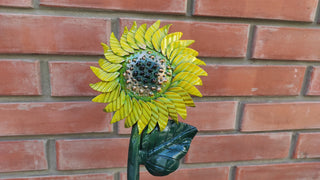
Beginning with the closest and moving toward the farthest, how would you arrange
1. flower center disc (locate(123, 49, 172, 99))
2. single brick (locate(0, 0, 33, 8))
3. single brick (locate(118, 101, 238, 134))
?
1. flower center disc (locate(123, 49, 172, 99))
2. single brick (locate(0, 0, 33, 8))
3. single brick (locate(118, 101, 238, 134))

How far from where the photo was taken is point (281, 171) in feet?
2.07

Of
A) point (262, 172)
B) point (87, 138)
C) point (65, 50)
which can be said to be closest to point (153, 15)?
Answer: point (65, 50)

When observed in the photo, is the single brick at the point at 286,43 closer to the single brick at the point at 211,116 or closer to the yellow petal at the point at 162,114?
the single brick at the point at 211,116

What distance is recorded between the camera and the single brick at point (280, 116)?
0.56m

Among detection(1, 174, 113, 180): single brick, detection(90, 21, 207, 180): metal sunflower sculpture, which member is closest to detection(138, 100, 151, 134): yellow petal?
detection(90, 21, 207, 180): metal sunflower sculpture

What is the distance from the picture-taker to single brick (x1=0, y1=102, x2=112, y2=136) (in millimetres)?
490

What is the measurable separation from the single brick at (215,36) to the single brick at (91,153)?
0.30 metres

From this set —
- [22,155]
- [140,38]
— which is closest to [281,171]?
[140,38]

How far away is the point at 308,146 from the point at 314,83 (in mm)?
188

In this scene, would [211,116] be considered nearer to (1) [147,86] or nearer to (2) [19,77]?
(1) [147,86]

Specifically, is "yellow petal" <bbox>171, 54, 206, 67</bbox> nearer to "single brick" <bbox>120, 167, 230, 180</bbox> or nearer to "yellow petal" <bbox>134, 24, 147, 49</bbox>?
"yellow petal" <bbox>134, 24, 147, 49</bbox>

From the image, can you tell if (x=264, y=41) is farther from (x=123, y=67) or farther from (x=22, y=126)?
(x=22, y=126)

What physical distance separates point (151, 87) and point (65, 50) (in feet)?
0.89

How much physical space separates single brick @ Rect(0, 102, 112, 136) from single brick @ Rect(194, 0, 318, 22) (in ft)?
1.11
